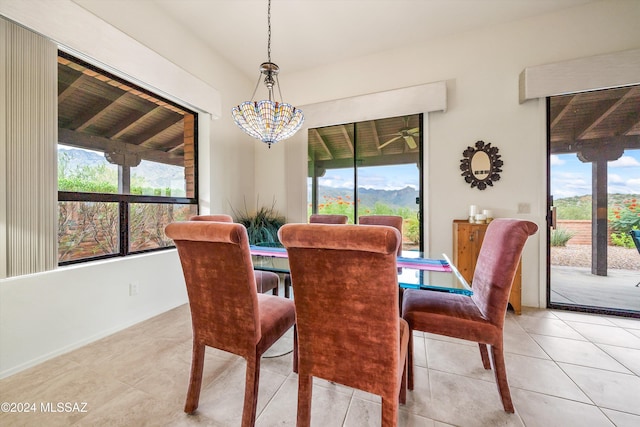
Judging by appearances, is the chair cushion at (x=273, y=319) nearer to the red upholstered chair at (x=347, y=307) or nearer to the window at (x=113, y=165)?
the red upholstered chair at (x=347, y=307)

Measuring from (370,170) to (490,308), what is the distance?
2.50 m

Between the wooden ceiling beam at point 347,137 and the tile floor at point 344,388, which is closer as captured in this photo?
the tile floor at point 344,388

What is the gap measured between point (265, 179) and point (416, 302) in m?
3.12

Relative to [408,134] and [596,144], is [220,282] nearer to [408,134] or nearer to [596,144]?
[408,134]

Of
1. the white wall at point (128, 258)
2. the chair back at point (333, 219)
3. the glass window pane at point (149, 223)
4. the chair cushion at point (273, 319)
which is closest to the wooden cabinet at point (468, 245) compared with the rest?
the chair back at point (333, 219)

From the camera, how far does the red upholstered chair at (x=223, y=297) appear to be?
110cm

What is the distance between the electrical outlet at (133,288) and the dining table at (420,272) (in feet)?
4.00

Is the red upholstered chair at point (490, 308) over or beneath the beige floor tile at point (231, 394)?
over

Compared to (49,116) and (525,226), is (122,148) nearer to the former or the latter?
(49,116)

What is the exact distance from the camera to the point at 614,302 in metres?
2.57

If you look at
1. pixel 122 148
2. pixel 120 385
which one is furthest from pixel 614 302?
pixel 122 148

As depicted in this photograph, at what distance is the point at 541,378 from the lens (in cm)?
158

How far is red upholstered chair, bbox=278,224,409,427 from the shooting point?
2.90 feet

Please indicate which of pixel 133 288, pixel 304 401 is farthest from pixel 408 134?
pixel 133 288
